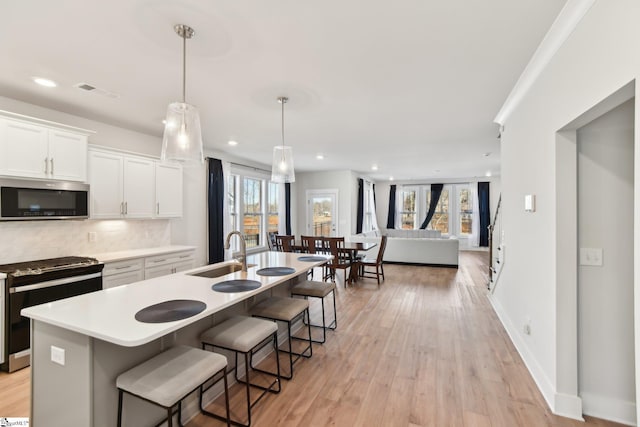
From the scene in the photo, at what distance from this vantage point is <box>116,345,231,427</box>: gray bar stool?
1396mm

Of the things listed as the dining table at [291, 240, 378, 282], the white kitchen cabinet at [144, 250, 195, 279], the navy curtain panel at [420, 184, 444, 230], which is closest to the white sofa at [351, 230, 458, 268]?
the dining table at [291, 240, 378, 282]

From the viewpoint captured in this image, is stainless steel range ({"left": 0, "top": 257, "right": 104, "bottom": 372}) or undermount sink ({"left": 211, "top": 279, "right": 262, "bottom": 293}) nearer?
undermount sink ({"left": 211, "top": 279, "right": 262, "bottom": 293})

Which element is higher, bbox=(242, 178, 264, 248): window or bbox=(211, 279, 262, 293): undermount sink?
bbox=(242, 178, 264, 248): window

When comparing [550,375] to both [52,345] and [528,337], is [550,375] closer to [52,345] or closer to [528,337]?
[528,337]

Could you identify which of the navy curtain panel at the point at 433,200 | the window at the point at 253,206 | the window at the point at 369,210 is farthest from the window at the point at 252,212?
the navy curtain panel at the point at 433,200

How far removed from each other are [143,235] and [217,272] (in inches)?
86.0

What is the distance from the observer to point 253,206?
7062 mm

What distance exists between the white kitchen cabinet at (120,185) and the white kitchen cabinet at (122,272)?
627 millimetres

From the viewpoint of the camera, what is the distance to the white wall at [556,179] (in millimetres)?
1464

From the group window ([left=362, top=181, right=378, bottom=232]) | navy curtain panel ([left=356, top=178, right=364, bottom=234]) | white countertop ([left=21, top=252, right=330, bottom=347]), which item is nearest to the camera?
white countertop ([left=21, top=252, right=330, bottom=347])

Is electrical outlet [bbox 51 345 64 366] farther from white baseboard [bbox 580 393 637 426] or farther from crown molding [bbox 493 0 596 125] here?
crown molding [bbox 493 0 596 125]

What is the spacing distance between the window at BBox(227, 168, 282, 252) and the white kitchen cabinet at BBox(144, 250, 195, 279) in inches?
67.6

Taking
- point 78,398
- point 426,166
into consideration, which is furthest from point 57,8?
point 426,166

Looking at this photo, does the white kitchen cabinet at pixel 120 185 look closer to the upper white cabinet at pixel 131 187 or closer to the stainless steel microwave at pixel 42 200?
the upper white cabinet at pixel 131 187
